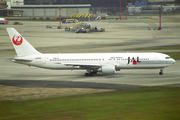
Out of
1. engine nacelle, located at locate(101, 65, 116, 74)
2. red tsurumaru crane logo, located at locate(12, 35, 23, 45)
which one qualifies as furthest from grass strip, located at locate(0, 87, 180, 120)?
red tsurumaru crane logo, located at locate(12, 35, 23, 45)

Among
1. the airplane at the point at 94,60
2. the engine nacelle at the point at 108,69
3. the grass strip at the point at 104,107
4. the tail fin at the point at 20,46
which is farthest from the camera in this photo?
the tail fin at the point at 20,46

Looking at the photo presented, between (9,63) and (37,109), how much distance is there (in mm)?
36895

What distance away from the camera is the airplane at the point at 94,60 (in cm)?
4855

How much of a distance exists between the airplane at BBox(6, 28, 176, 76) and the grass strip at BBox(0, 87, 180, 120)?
1161 cm

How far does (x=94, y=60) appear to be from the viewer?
49281 mm

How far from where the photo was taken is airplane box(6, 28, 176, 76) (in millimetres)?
48547

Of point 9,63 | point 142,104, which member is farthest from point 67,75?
point 142,104

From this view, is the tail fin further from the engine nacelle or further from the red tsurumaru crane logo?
the engine nacelle

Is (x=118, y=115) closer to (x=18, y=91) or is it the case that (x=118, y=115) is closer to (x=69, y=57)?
(x=18, y=91)

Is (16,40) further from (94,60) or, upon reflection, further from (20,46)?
(94,60)

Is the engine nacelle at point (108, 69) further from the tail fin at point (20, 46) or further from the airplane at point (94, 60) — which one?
the tail fin at point (20, 46)

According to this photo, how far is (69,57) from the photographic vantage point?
5006cm

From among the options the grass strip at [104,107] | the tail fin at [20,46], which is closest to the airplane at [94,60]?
the tail fin at [20,46]

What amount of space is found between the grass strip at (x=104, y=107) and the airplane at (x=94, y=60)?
11610 mm
